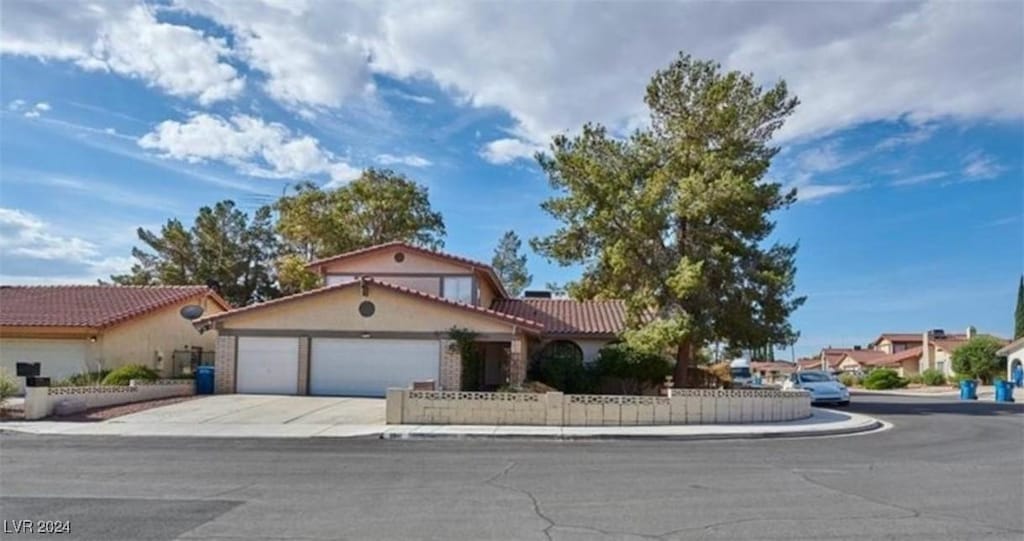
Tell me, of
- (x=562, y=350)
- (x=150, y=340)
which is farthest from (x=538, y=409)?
(x=150, y=340)

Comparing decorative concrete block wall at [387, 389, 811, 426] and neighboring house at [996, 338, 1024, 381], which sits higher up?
neighboring house at [996, 338, 1024, 381]

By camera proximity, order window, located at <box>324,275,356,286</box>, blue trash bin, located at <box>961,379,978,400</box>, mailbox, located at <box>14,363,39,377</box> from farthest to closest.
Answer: blue trash bin, located at <box>961,379,978,400</box> < window, located at <box>324,275,356,286</box> < mailbox, located at <box>14,363,39,377</box>

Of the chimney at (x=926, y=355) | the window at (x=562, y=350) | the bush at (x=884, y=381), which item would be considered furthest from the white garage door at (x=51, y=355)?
the chimney at (x=926, y=355)

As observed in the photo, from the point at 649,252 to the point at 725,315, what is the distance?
11.4 feet

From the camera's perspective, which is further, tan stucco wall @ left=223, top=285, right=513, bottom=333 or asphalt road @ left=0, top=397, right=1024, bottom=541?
tan stucco wall @ left=223, top=285, right=513, bottom=333

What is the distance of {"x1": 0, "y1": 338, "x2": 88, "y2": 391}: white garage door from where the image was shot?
28422mm

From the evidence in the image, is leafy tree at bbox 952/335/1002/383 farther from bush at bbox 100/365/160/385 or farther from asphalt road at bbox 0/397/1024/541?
bush at bbox 100/365/160/385

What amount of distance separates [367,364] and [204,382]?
5363 mm

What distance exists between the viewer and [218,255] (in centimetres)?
5200

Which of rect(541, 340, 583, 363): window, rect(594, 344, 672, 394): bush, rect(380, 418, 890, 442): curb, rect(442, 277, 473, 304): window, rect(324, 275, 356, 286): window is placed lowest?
rect(380, 418, 890, 442): curb

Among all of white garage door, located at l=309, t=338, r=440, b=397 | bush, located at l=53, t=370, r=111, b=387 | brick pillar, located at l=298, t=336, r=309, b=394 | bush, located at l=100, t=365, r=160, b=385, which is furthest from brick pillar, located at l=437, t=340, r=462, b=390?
bush, located at l=53, t=370, r=111, b=387

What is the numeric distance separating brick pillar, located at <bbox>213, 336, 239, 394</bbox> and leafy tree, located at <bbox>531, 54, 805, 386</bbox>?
1213 cm

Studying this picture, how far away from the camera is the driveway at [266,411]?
64.5ft

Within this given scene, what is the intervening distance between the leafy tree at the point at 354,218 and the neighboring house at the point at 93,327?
398 inches
